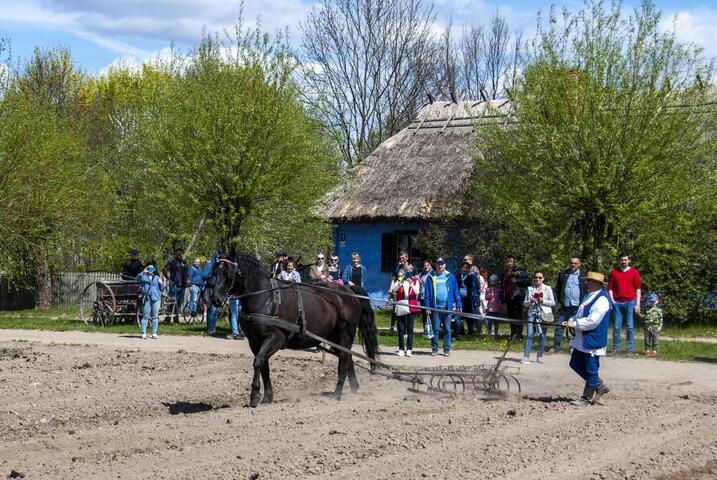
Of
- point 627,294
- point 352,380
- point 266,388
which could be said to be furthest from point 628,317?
point 266,388

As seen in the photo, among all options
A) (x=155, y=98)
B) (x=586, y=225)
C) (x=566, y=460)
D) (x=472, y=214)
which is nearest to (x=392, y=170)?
(x=472, y=214)

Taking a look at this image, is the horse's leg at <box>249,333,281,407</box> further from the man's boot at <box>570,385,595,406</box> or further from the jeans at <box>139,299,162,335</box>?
the jeans at <box>139,299,162,335</box>

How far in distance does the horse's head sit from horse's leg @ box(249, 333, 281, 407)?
74 centimetres

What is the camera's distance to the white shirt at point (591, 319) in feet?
37.5

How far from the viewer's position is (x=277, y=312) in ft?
39.5

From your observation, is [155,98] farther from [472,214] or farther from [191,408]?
[191,408]

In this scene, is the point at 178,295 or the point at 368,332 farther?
the point at 178,295

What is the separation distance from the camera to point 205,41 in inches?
1048

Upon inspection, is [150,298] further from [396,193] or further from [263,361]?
[396,193]

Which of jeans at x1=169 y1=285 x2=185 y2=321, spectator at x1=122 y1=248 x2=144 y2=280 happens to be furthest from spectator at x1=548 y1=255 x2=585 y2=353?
spectator at x1=122 y1=248 x2=144 y2=280

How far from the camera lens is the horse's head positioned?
11828mm

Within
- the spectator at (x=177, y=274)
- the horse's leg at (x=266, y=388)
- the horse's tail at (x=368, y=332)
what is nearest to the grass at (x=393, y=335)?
the spectator at (x=177, y=274)

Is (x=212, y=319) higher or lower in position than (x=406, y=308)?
lower

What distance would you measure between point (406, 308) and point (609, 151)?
6.06m
